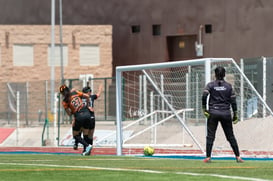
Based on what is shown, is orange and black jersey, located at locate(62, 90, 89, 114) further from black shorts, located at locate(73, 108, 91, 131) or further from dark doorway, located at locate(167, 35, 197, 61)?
dark doorway, located at locate(167, 35, 197, 61)

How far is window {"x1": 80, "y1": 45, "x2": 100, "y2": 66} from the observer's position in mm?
51656

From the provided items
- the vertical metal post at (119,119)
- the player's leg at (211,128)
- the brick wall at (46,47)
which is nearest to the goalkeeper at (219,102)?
the player's leg at (211,128)

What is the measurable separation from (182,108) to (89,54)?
24.8 m

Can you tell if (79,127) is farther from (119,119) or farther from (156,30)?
(156,30)

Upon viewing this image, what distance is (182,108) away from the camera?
2744cm

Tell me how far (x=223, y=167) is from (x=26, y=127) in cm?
2484

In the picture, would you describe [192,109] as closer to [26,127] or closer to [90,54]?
[26,127]

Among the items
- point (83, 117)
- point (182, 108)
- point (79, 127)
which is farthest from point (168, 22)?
point (83, 117)

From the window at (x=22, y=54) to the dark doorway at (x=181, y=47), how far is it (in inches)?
315

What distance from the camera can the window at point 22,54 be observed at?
166 ft

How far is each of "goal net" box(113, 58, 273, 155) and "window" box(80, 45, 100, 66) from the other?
1770cm

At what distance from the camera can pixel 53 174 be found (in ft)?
41.7

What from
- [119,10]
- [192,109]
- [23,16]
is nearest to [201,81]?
[192,109]

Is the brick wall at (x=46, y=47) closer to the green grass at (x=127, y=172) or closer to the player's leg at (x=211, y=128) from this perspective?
the player's leg at (x=211, y=128)
